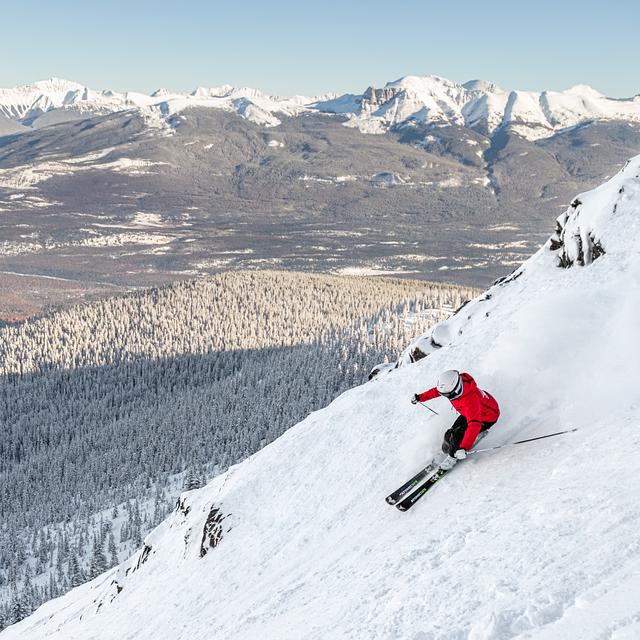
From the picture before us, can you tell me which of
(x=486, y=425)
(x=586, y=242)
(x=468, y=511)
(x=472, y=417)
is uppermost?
(x=586, y=242)

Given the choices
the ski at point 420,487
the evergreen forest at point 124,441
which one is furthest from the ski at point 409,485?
the evergreen forest at point 124,441

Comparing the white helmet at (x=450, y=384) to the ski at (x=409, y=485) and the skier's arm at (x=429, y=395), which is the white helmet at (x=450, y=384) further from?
the ski at (x=409, y=485)

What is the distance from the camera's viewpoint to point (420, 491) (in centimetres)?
1426

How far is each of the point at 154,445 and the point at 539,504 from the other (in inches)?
5622

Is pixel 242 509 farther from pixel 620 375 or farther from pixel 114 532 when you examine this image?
pixel 114 532

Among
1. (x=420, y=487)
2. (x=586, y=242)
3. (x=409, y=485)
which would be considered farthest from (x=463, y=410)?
(x=586, y=242)

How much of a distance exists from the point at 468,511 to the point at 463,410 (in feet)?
8.88

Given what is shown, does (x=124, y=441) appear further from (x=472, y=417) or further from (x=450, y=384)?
(x=450, y=384)

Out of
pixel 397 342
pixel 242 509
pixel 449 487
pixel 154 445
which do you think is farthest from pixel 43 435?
pixel 449 487

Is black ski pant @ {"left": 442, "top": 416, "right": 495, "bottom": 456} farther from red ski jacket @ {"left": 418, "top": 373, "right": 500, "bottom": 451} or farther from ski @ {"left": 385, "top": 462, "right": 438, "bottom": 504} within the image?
ski @ {"left": 385, "top": 462, "right": 438, "bottom": 504}

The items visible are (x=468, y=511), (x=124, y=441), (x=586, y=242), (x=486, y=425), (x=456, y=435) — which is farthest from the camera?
(x=124, y=441)

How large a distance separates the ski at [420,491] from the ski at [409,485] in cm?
27

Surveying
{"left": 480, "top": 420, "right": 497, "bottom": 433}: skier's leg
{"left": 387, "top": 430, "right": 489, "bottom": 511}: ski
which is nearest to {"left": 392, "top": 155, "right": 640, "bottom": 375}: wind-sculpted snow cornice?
{"left": 480, "top": 420, "right": 497, "bottom": 433}: skier's leg

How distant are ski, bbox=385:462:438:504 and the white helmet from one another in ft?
8.37
